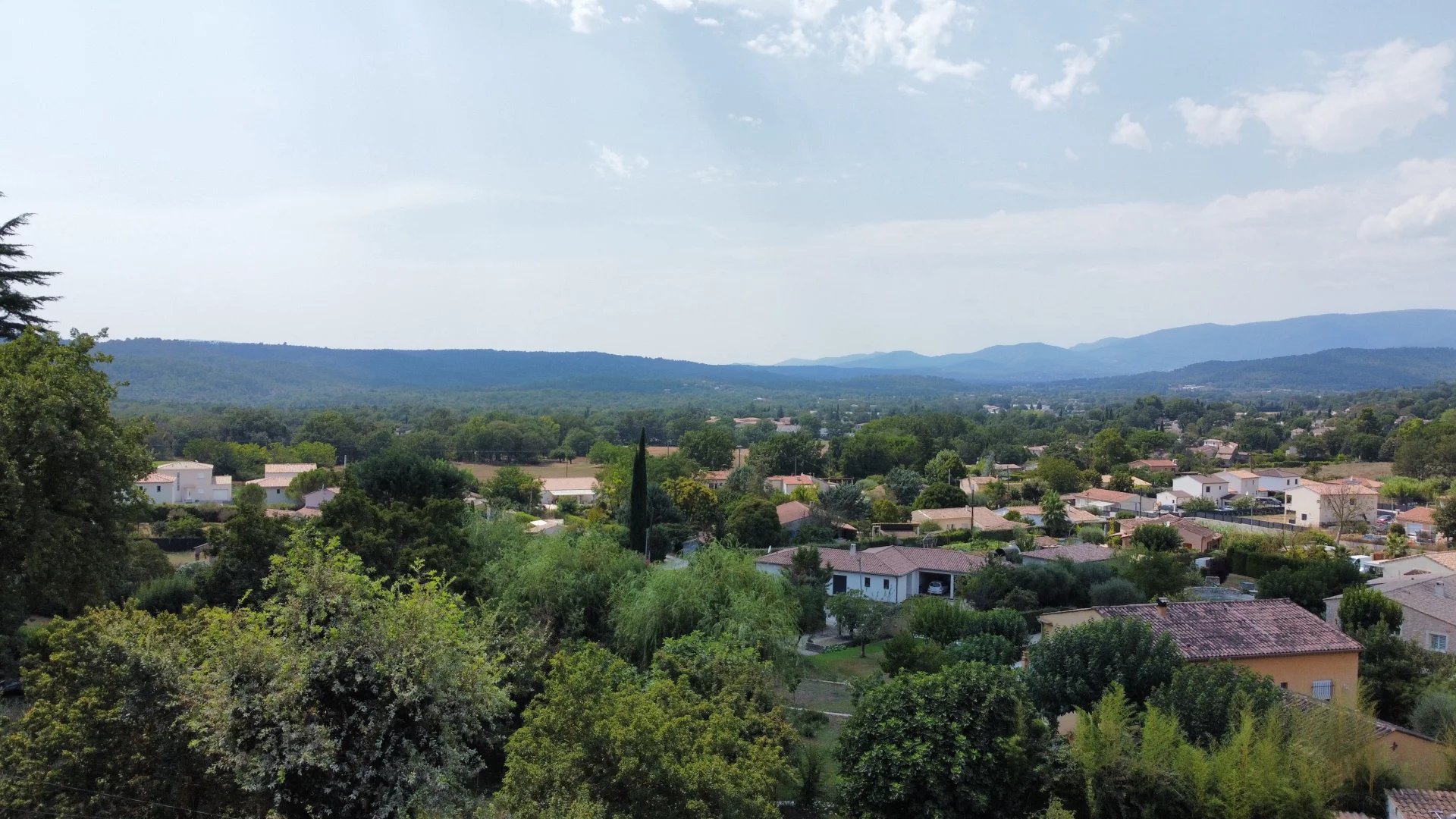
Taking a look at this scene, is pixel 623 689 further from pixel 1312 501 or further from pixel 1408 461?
pixel 1408 461

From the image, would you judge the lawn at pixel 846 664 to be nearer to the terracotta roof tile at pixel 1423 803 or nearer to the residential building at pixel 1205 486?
the terracotta roof tile at pixel 1423 803

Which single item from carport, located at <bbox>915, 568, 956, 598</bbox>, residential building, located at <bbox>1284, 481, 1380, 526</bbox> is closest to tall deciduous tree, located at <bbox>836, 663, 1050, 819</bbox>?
carport, located at <bbox>915, 568, 956, 598</bbox>

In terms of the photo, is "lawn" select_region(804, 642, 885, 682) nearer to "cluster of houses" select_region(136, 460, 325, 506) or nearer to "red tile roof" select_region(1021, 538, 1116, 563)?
"red tile roof" select_region(1021, 538, 1116, 563)

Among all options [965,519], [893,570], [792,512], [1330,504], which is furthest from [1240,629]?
[1330,504]

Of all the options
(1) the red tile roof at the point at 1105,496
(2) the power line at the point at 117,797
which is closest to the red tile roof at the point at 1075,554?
(1) the red tile roof at the point at 1105,496

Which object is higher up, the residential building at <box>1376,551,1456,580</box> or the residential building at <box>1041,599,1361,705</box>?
the residential building at <box>1041,599,1361,705</box>

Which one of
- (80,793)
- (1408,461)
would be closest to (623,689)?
(80,793)

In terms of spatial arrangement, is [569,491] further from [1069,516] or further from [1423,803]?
[1423,803]
